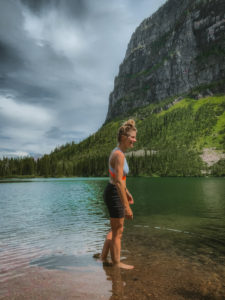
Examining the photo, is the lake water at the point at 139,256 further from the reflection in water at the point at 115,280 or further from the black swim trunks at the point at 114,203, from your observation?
the black swim trunks at the point at 114,203

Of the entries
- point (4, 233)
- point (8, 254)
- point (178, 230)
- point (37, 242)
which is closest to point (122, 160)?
point (8, 254)

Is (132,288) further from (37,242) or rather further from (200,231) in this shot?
(200,231)

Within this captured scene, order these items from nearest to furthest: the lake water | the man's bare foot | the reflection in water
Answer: the reflection in water → the lake water → the man's bare foot

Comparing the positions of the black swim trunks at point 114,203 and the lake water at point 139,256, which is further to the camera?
the black swim trunks at point 114,203

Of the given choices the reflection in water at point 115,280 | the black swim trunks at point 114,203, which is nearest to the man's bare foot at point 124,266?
the reflection in water at point 115,280

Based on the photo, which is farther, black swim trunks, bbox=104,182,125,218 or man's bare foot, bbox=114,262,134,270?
man's bare foot, bbox=114,262,134,270

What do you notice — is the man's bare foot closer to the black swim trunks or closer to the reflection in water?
the reflection in water

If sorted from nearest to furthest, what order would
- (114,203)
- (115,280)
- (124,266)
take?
(115,280), (114,203), (124,266)

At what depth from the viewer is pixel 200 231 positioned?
13055 millimetres

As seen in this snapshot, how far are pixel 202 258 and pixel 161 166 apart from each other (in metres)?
180

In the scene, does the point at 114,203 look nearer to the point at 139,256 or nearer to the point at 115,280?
Result: the point at 115,280

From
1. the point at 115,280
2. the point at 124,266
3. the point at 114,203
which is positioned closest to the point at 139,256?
the point at 124,266

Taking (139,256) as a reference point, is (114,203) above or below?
above

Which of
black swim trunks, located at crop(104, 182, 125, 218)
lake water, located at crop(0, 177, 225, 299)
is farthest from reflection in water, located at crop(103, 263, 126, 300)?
black swim trunks, located at crop(104, 182, 125, 218)
